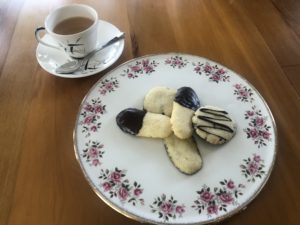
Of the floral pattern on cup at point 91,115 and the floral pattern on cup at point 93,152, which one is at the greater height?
the floral pattern on cup at point 91,115

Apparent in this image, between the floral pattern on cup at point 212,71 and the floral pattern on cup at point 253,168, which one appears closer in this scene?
the floral pattern on cup at point 253,168

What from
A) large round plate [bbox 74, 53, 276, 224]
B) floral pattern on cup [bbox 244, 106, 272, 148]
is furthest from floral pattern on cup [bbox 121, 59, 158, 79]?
floral pattern on cup [bbox 244, 106, 272, 148]

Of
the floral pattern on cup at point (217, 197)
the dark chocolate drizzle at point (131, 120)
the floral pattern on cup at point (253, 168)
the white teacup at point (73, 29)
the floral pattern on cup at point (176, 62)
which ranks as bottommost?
the floral pattern on cup at point (217, 197)

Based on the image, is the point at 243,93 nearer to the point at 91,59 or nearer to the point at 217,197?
the point at 217,197

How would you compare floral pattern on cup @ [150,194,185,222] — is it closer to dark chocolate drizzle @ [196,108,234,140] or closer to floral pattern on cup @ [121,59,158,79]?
dark chocolate drizzle @ [196,108,234,140]

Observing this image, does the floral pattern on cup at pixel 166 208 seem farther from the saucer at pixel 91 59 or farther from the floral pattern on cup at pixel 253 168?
the saucer at pixel 91 59

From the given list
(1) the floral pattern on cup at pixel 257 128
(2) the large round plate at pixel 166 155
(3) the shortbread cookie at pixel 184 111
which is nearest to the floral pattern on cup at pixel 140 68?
(2) the large round plate at pixel 166 155

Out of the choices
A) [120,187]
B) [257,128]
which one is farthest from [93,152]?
[257,128]
